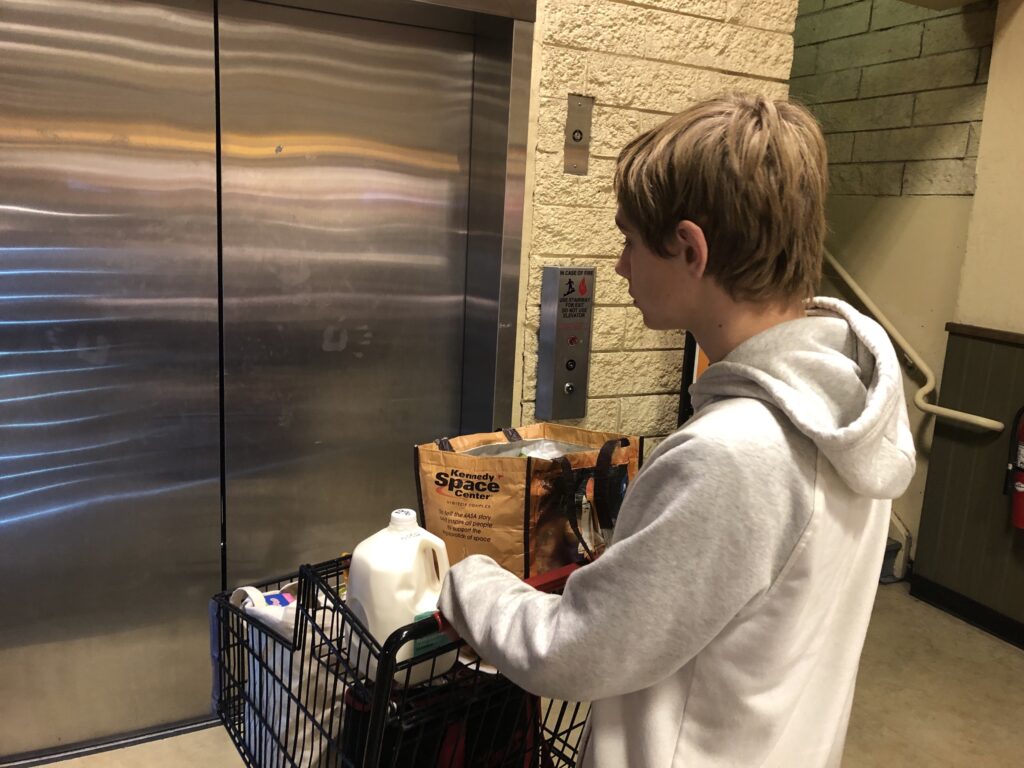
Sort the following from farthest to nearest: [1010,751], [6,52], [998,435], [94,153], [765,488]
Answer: [998,435], [1010,751], [94,153], [6,52], [765,488]

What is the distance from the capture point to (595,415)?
2541mm

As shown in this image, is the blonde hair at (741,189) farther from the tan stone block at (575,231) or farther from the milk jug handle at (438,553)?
the tan stone block at (575,231)

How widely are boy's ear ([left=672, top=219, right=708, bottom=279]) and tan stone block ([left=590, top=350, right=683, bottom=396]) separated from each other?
1437 millimetres

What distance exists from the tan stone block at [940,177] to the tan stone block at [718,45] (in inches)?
65.1

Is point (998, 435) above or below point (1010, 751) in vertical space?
above

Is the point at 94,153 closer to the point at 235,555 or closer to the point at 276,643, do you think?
the point at 235,555

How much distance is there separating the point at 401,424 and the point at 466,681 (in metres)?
1.48

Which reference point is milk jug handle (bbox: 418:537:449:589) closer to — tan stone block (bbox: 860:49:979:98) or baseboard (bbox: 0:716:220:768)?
baseboard (bbox: 0:716:220:768)

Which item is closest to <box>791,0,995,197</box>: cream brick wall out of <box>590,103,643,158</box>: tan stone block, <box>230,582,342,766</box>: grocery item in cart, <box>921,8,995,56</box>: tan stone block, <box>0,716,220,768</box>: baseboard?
<box>921,8,995,56</box>: tan stone block

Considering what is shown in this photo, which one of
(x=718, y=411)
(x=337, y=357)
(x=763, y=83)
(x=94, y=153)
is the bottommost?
(x=337, y=357)

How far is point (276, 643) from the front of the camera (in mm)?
1274

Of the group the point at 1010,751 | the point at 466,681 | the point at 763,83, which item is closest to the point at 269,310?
the point at 466,681

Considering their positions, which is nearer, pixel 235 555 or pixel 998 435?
pixel 235 555

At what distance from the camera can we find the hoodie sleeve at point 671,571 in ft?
3.09
